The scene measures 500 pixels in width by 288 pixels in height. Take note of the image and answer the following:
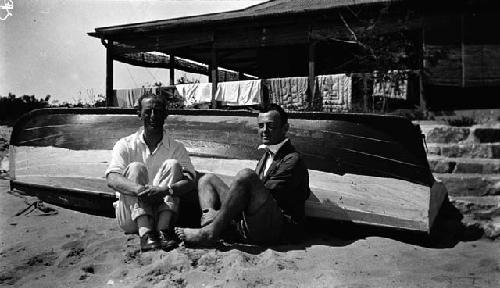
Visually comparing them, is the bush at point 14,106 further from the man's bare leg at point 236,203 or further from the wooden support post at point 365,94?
the man's bare leg at point 236,203

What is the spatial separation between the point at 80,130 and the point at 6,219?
1296 mm

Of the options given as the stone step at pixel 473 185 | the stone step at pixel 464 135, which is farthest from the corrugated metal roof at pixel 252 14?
the stone step at pixel 473 185

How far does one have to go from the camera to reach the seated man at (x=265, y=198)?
8.87 ft

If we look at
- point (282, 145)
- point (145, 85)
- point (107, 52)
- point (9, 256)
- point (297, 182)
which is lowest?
point (9, 256)

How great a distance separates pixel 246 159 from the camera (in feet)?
12.8

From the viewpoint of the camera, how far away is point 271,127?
303cm

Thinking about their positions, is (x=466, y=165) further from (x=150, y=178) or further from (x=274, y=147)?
(x=150, y=178)

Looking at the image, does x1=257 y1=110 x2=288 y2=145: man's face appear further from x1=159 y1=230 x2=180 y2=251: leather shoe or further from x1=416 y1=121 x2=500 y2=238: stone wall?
x1=416 y1=121 x2=500 y2=238: stone wall

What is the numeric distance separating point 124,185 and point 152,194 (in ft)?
0.68

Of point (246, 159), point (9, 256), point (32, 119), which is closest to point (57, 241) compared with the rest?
point (9, 256)

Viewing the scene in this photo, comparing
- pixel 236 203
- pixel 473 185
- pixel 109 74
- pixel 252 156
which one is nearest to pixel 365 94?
pixel 473 185

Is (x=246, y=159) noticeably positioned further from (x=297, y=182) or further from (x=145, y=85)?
(x=145, y=85)

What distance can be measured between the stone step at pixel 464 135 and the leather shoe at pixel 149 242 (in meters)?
4.52

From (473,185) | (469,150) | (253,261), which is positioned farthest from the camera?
(469,150)
